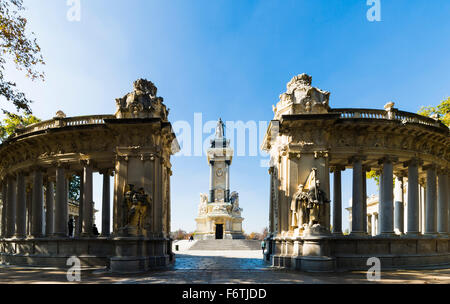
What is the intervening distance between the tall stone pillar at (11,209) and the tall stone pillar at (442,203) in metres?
32.3

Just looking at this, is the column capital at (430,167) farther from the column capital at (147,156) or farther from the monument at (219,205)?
the monument at (219,205)

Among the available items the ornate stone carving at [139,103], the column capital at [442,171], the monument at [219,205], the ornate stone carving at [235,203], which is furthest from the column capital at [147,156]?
the ornate stone carving at [235,203]

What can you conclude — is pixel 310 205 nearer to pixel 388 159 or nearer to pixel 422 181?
pixel 388 159

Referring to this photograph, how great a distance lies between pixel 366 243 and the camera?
19.6 metres

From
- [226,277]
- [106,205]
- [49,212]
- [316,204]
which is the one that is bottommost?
[226,277]

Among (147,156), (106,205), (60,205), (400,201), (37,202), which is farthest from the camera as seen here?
(400,201)

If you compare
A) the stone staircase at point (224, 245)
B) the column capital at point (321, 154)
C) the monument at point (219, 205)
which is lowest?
the stone staircase at point (224, 245)

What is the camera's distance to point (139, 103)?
19.9m

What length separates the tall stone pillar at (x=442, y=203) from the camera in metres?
23.2

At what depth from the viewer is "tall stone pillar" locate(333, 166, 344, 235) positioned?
2334 centimetres

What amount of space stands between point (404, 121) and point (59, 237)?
23.3 metres

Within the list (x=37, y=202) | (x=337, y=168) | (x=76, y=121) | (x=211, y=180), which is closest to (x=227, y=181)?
(x=211, y=180)

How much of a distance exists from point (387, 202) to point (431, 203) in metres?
4.37

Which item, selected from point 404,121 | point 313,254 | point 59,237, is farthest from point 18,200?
point 404,121
